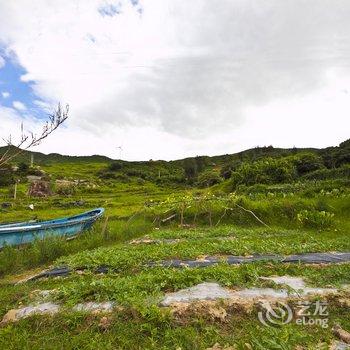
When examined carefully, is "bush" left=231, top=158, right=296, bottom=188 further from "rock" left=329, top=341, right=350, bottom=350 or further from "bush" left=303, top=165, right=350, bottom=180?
"rock" left=329, top=341, right=350, bottom=350

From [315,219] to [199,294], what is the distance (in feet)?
48.0

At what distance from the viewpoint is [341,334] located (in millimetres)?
6047

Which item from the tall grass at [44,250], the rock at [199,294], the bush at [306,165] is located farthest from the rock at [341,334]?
the bush at [306,165]

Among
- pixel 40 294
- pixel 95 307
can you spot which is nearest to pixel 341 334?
pixel 95 307

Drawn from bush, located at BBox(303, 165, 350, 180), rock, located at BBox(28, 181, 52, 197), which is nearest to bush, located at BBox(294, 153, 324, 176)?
bush, located at BBox(303, 165, 350, 180)

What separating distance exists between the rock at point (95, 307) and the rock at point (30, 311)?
1.43 ft

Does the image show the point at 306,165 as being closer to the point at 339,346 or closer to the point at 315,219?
the point at 315,219

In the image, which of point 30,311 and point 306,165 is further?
point 306,165

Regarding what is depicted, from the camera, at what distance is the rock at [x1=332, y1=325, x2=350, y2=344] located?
5.94 meters

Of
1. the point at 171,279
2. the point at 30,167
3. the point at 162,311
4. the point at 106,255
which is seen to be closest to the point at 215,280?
the point at 171,279

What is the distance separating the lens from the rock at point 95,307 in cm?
689

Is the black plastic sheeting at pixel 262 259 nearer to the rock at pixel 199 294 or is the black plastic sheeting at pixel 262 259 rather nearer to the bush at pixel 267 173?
the rock at pixel 199 294

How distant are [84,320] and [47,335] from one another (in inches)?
25.5

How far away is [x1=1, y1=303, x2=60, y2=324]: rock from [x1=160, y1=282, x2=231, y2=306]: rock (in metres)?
2.18
